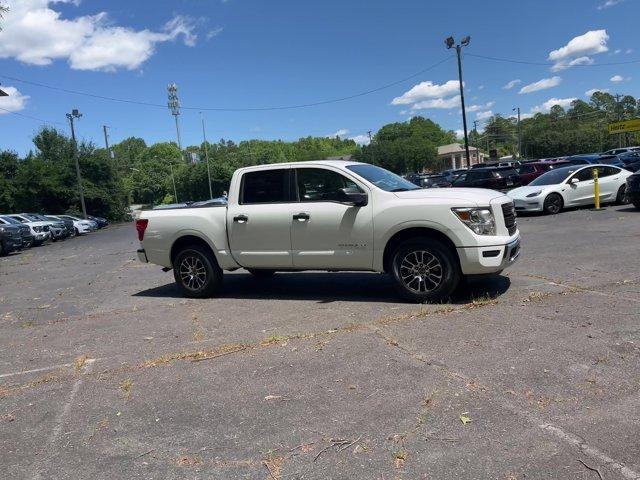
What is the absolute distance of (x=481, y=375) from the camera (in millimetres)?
4297

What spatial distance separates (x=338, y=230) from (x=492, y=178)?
61.6 ft

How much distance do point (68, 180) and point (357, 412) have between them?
Result: 5359 cm

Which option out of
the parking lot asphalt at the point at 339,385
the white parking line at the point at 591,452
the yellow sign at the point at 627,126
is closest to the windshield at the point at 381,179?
the parking lot asphalt at the point at 339,385

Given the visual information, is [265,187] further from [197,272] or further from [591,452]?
[591,452]

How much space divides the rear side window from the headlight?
2449mm

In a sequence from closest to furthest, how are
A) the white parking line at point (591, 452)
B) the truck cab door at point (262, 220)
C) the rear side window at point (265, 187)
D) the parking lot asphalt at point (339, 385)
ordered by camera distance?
the white parking line at point (591, 452) < the parking lot asphalt at point (339, 385) < the truck cab door at point (262, 220) < the rear side window at point (265, 187)

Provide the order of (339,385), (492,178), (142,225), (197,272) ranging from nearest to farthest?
1. (339,385)
2. (197,272)
3. (142,225)
4. (492,178)

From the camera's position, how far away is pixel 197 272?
327 inches

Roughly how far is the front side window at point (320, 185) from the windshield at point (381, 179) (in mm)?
234

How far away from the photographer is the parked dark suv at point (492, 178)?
2416cm

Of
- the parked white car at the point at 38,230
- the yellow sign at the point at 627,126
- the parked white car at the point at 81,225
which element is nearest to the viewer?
the parked white car at the point at 38,230

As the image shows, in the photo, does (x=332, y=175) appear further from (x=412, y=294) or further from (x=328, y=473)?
(x=328, y=473)

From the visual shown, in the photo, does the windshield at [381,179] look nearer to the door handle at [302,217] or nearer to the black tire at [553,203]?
the door handle at [302,217]

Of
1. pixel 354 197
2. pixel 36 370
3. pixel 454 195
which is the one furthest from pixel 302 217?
pixel 36 370
